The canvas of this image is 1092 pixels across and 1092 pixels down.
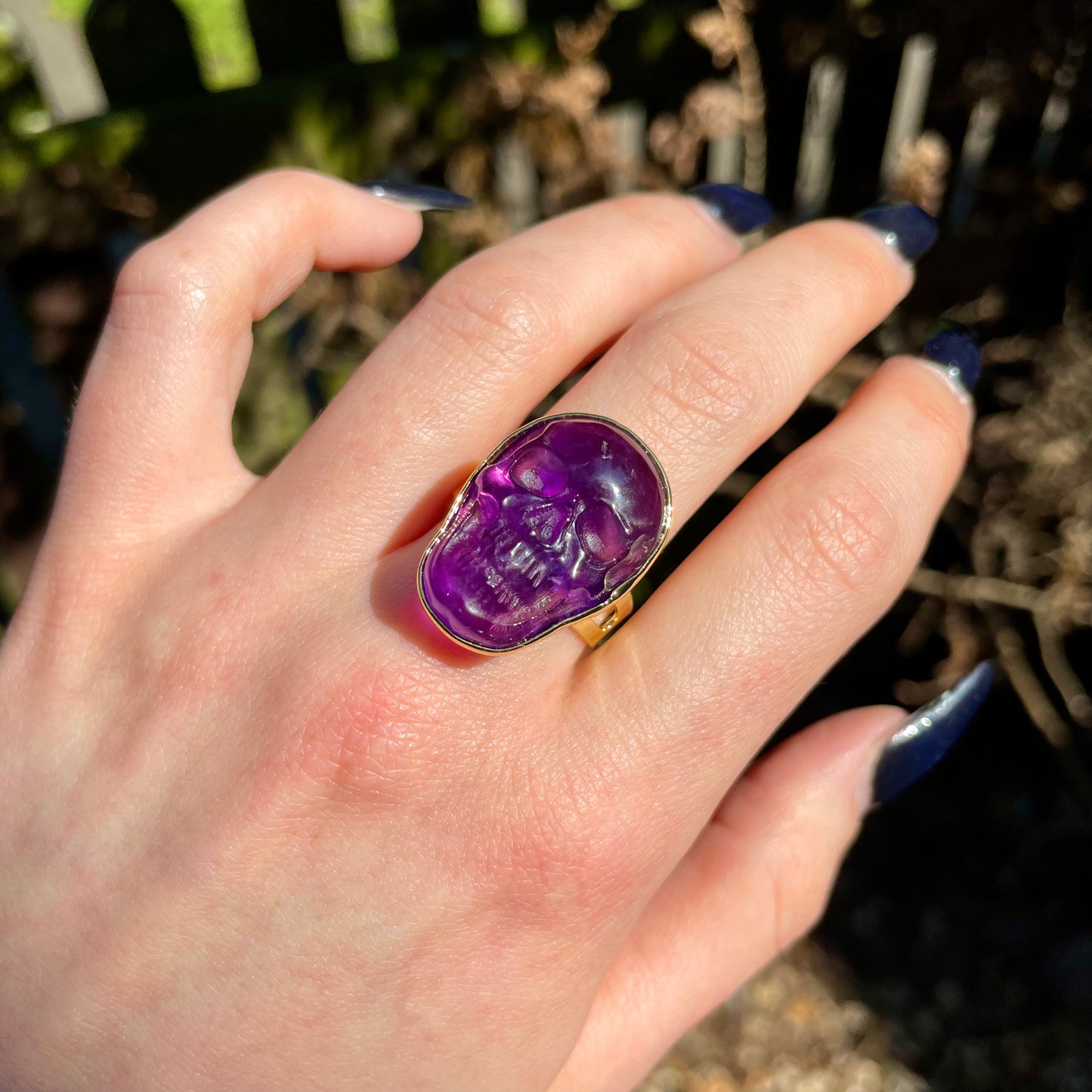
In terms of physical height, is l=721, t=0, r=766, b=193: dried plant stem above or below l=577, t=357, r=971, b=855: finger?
above

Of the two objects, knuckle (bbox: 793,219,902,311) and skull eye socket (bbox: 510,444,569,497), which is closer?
skull eye socket (bbox: 510,444,569,497)

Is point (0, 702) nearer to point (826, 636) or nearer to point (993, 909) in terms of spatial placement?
point (826, 636)

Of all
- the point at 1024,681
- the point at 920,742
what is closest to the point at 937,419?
the point at 920,742

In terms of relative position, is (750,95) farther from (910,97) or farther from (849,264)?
(849,264)

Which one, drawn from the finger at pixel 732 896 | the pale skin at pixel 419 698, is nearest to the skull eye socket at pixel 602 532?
the pale skin at pixel 419 698

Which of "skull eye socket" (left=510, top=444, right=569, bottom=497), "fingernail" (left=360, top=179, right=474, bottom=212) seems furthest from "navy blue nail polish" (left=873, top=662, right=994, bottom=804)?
"fingernail" (left=360, top=179, right=474, bottom=212)

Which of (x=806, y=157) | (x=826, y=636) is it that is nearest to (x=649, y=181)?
(x=806, y=157)

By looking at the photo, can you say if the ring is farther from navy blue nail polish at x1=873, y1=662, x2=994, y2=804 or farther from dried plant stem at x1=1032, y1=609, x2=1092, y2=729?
→ dried plant stem at x1=1032, y1=609, x2=1092, y2=729
